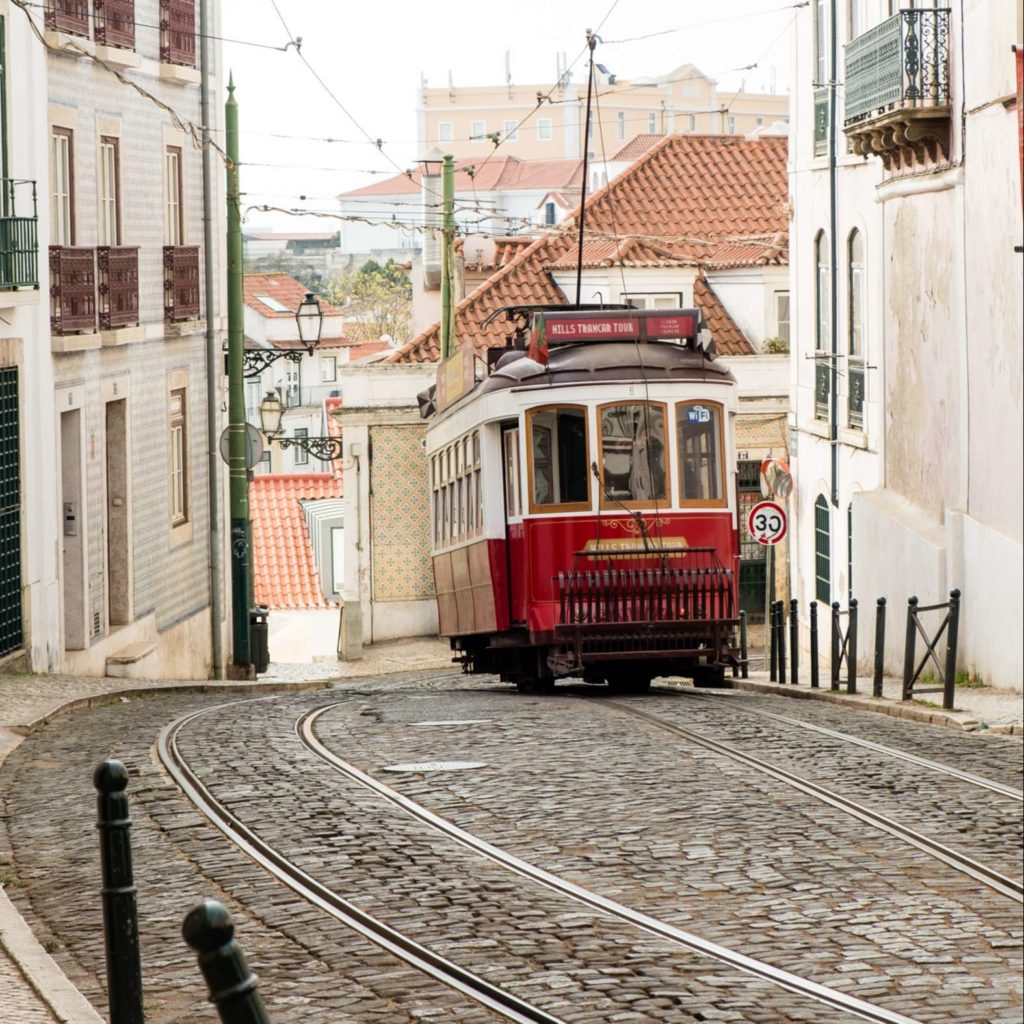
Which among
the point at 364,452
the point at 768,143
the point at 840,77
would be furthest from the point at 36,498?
the point at 768,143

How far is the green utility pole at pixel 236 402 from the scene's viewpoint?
80.9ft

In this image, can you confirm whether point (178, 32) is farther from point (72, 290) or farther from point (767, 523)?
point (767, 523)

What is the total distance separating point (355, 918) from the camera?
8031 millimetres

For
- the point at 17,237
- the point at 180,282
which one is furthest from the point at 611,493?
the point at 180,282

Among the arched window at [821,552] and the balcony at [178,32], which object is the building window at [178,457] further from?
the arched window at [821,552]

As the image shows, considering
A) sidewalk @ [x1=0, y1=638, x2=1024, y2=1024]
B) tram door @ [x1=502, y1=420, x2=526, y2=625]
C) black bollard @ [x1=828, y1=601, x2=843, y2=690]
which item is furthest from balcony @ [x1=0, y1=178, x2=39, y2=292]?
black bollard @ [x1=828, y1=601, x2=843, y2=690]

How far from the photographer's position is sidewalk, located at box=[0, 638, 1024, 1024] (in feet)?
22.2

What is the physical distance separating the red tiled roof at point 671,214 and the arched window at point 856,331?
10086mm

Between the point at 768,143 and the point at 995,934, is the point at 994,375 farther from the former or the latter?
the point at 768,143

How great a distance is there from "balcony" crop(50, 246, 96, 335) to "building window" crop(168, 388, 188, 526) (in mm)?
4641

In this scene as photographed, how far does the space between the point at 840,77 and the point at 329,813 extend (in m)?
17.3

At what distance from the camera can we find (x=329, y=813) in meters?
10.4

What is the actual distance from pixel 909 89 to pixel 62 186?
28.5 feet

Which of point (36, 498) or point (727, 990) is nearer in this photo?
point (727, 990)
